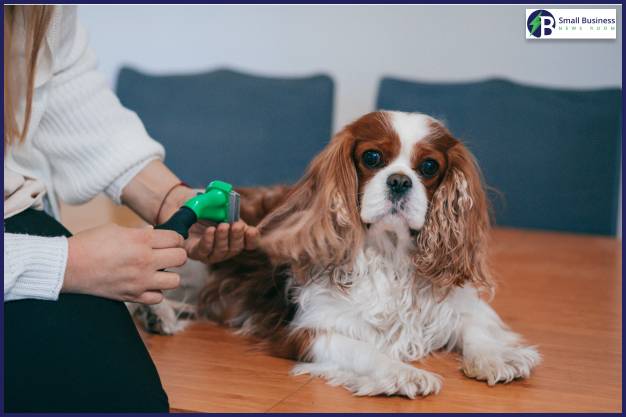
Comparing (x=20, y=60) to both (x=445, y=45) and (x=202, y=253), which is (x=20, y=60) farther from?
(x=445, y=45)

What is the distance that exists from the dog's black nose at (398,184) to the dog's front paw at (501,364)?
33 centimetres

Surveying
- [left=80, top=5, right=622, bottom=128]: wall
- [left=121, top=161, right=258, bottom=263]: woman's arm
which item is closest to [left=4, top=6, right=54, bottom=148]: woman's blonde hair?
[left=121, top=161, right=258, bottom=263]: woman's arm

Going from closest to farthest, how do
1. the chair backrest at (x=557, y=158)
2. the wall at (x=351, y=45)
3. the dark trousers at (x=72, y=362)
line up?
the dark trousers at (x=72, y=362) → the chair backrest at (x=557, y=158) → the wall at (x=351, y=45)

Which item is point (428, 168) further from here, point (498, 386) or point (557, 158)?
point (557, 158)

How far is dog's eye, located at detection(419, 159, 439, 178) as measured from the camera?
146 cm

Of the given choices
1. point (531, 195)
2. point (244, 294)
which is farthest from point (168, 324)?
point (531, 195)

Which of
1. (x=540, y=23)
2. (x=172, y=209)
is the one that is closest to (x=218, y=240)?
(x=172, y=209)

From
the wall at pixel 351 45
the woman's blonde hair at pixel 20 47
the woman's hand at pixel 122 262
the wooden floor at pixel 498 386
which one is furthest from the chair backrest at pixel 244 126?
the woman's hand at pixel 122 262

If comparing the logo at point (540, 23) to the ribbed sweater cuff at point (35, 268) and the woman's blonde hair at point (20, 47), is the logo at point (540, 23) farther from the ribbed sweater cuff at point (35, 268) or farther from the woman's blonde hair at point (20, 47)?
the ribbed sweater cuff at point (35, 268)

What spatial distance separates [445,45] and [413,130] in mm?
2270

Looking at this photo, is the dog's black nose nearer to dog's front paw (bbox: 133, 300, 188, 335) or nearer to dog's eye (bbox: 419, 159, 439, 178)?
dog's eye (bbox: 419, 159, 439, 178)

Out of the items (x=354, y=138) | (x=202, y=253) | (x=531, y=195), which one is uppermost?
(x=354, y=138)

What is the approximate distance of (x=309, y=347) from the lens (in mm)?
1470

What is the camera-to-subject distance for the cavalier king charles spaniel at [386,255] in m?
1.43
